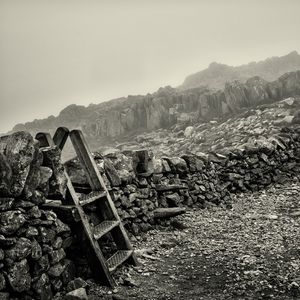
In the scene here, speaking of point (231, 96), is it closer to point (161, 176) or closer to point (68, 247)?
point (161, 176)

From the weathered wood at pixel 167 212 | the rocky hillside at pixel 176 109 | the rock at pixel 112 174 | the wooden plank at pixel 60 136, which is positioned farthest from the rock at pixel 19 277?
the rocky hillside at pixel 176 109

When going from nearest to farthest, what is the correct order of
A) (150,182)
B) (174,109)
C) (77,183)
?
(77,183) < (150,182) < (174,109)

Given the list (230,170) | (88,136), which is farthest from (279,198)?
(88,136)

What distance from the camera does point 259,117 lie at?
27.2 metres

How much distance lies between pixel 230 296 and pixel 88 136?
4163 centimetres

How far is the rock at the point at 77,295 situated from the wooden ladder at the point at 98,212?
0.50m

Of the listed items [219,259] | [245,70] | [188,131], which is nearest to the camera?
[219,259]

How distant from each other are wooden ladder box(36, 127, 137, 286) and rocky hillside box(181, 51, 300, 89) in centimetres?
5707

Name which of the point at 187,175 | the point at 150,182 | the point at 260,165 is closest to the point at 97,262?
the point at 150,182

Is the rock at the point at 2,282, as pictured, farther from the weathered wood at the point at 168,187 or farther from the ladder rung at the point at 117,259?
the weathered wood at the point at 168,187

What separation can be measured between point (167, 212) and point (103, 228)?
3121 mm

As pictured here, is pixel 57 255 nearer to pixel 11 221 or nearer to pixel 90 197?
pixel 11 221

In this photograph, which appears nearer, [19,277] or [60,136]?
[19,277]

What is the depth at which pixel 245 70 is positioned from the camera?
67.5 m
